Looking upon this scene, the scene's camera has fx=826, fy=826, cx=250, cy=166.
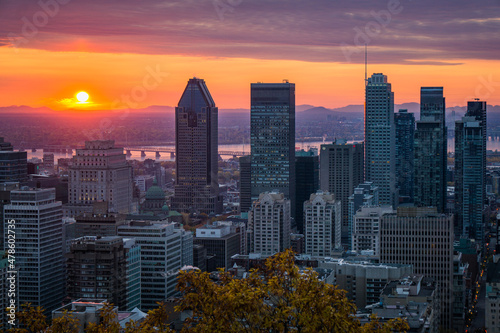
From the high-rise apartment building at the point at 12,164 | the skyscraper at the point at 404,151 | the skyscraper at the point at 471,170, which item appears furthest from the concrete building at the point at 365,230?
the skyscraper at the point at 404,151

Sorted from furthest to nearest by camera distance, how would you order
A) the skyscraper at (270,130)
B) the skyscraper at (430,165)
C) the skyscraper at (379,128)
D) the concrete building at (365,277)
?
the skyscraper at (379,128) → the skyscraper at (270,130) → the skyscraper at (430,165) → the concrete building at (365,277)

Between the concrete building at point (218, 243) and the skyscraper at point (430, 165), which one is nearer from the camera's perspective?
the concrete building at point (218, 243)

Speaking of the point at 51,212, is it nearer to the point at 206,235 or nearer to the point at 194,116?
the point at 206,235

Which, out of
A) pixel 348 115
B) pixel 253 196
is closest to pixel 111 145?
pixel 253 196

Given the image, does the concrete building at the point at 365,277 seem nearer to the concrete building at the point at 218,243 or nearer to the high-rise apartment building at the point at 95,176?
the concrete building at the point at 218,243

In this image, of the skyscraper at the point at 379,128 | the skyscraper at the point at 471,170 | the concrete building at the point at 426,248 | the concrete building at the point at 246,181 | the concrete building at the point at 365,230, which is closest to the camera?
the concrete building at the point at 426,248

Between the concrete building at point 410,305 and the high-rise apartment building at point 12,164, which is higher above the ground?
the high-rise apartment building at point 12,164

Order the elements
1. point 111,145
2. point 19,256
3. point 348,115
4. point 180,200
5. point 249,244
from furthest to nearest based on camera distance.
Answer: point 348,115 → point 180,200 → point 111,145 → point 249,244 → point 19,256
